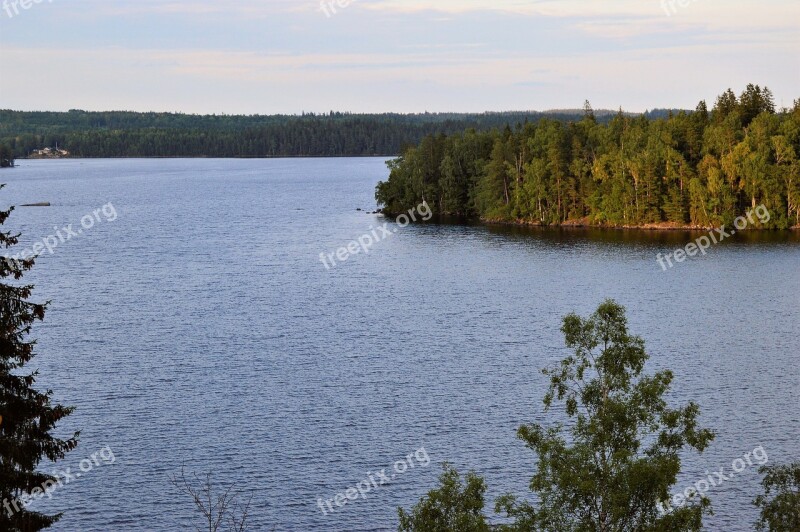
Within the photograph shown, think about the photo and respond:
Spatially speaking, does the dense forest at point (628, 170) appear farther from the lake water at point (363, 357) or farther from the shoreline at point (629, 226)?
the lake water at point (363, 357)

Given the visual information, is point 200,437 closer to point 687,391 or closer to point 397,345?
point 397,345

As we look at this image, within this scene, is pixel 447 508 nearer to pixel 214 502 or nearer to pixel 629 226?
pixel 214 502

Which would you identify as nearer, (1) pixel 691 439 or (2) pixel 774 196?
(1) pixel 691 439

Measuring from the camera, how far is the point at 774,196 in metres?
112

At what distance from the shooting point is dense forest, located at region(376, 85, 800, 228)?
112812 millimetres

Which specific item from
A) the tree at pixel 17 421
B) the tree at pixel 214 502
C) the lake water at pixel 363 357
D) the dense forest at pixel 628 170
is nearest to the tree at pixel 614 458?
the tree at pixel 17 421

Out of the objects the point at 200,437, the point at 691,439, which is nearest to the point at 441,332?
the point at 200,437

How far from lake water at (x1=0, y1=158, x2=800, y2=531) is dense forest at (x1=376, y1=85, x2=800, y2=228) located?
8831mm

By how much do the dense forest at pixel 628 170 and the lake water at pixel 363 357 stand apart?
8831 millimetres

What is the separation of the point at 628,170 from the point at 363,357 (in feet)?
229

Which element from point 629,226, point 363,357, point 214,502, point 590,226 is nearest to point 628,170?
point 629,226

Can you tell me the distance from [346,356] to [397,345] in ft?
13.7

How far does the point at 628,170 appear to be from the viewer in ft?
393

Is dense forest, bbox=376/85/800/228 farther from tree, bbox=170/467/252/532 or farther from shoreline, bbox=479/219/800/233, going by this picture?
tree, bbox=170/467/252/532
